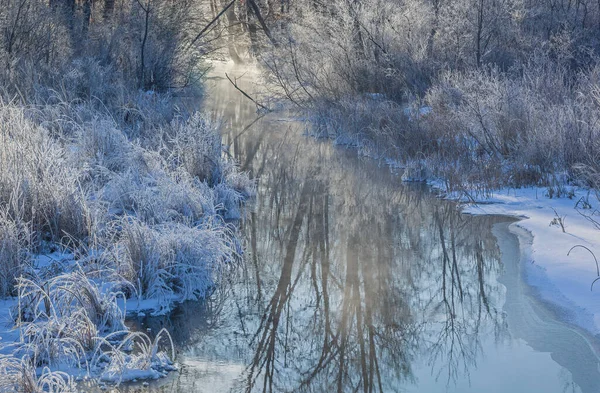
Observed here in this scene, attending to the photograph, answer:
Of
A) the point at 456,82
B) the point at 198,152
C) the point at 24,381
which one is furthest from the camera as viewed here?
the point at 456,82

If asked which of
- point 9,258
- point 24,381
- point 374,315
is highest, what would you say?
point 9,258

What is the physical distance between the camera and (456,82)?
1341 cm

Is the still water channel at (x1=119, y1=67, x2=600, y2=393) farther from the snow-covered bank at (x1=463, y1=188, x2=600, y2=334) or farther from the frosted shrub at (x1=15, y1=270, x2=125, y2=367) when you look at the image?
the frosted shrub at (x1=15, y1=270, x2=125, y2=367)

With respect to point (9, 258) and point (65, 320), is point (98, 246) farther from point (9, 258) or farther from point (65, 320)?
point (65, 320)

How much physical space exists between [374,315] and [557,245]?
2234 mm

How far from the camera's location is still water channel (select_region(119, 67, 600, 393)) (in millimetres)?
4871

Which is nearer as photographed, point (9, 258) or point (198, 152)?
point (9, 258)

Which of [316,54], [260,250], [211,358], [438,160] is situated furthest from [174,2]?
[211,358]

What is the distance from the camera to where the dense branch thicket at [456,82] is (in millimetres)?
10258

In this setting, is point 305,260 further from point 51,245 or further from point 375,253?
point 51,245

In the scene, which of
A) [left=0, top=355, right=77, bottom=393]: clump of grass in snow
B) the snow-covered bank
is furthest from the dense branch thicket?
[left=0, top=355, right=77, bottom=393]: clump of grass in snow

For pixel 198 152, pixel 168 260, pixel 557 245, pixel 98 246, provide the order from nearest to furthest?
pixel 168 260, pixel 98 246, pixel 557 245, pixel 198 152

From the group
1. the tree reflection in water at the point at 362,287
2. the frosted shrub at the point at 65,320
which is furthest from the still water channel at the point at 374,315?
Answer: the frosted shrub at the point at 65,320

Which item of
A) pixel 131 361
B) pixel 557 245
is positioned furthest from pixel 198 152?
pixel 131 361
